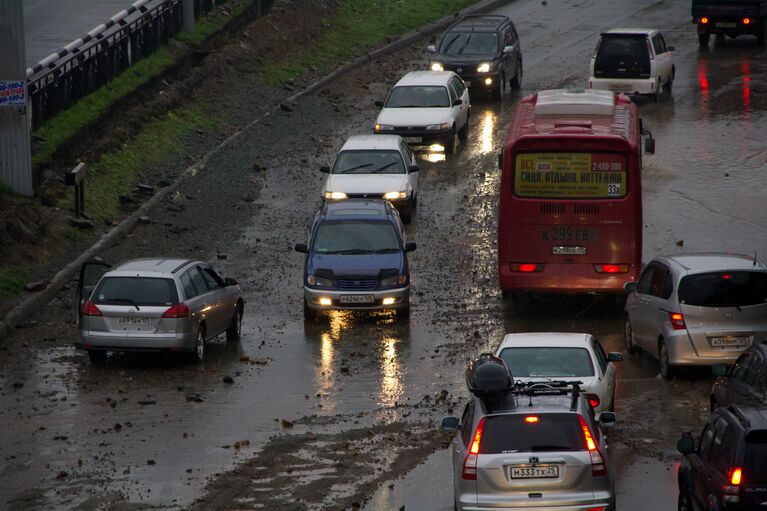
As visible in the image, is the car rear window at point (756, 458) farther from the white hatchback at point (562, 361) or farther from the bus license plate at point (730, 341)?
the bus license plate at point (730, 341)

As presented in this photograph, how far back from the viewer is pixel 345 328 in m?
23.9

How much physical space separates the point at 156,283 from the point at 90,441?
421 centimetres

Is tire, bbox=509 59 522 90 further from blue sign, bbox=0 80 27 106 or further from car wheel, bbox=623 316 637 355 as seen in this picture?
car wheel, bbox=623 316 637 355

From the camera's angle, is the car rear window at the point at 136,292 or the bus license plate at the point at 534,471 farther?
the car rear window at the point at 136,292

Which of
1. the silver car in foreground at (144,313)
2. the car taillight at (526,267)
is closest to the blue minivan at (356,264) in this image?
the car taillight at (526,267)

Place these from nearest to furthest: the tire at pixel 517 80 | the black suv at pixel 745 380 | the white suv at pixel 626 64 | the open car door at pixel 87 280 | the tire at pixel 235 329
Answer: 1. the black suv at pixel 745 380
2. the open car door at pixel 87 280
3. the tire at pixel 235 329
4. the white suv at pixel 626 64
5. the tire at pixel 517 80

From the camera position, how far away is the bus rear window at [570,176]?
23281mm

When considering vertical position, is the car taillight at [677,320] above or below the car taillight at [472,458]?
below

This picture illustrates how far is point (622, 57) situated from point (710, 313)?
67.1ft

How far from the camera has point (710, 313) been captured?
1948cm

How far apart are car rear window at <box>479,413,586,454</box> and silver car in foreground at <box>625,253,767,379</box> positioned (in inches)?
279

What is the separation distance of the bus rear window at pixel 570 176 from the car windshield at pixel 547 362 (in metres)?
6.43

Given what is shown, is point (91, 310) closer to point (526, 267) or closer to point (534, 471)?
point (526, 267)

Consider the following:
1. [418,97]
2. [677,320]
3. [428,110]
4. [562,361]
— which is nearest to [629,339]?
[677,320]
